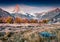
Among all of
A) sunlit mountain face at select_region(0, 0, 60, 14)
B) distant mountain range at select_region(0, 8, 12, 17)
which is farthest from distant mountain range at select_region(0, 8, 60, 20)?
sunlit mountain face at select_region(0, 0, 60, 14)

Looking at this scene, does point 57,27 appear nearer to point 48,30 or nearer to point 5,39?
point 48,30

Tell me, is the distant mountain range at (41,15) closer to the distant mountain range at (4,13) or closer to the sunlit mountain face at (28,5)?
the distant mountain range at (4,13)

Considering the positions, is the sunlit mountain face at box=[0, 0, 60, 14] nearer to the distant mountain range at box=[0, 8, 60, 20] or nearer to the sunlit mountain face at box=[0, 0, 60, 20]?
the sunlit mountain face at box=[0, 0, 60, 20]

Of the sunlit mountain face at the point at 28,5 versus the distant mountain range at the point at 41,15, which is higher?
the sunlit mountain face at the point at 28,5

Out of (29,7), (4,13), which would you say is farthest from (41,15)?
(4,13)

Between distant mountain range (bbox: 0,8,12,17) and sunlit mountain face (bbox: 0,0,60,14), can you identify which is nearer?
distant mountain range (bbox: 0,8,12,17)

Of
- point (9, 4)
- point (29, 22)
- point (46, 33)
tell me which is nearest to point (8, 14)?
point (9, 4)

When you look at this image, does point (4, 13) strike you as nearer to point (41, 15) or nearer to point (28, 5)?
point (28, 5)

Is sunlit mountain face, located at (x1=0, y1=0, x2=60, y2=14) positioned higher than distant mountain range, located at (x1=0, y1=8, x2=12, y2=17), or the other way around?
sunlit mountain face, located at (x1=0, y1=0, x2=60, y2=14)

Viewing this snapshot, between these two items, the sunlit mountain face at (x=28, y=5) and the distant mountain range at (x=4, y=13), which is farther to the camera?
the sunlit mountain face at (x=28, y=5)

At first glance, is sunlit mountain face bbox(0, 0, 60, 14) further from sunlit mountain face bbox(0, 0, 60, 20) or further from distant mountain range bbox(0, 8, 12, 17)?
distant mountain range bbox(0, 8, 12, 17)

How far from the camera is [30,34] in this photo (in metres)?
6.12

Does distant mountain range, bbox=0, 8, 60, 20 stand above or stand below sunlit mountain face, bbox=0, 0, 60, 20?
below

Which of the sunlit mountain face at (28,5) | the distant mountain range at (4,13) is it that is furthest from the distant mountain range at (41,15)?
the sunlit mountain face at (28,5)
